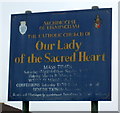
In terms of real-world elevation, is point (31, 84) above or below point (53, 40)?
below

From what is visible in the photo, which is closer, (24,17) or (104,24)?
(104,24)

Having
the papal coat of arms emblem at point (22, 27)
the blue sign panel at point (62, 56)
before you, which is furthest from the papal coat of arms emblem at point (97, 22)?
the papal coat of arms emblem at point (22, 27)

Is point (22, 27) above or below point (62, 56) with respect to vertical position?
above

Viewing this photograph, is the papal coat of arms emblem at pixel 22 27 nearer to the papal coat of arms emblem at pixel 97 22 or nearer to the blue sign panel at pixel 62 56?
the blue sign panel at pixel 62 56

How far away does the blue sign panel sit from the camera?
41.1 feet

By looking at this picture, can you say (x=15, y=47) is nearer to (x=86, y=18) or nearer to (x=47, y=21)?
(x=47, y=21)

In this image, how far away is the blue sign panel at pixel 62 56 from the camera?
41.1 feet

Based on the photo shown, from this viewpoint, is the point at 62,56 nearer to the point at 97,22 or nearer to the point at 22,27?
the point at 97,22

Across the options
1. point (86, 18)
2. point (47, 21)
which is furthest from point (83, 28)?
point (47, 21)

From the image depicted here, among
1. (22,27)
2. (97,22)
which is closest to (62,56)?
(97,22)

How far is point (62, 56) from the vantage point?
12.9m

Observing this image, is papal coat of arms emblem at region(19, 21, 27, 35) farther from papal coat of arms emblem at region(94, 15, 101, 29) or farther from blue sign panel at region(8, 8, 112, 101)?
papal coat of arms emblem at region(94, 15, 101, 29)

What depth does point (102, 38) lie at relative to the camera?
41.5 ft

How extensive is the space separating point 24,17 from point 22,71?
172cm
